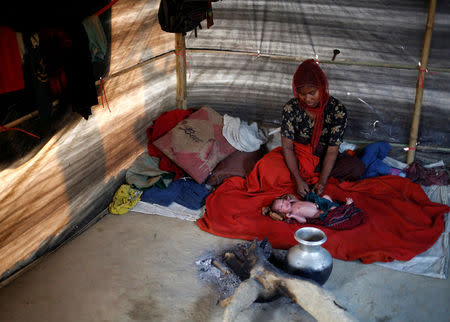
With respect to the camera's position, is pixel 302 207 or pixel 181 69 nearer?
pixel 302 207

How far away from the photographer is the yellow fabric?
11.6 ft

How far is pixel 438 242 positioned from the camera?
3027mm

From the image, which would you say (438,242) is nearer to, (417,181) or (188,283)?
(417,181)

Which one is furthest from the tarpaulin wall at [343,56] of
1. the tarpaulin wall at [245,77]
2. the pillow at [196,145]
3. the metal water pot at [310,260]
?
the metal water pot at [310,260]

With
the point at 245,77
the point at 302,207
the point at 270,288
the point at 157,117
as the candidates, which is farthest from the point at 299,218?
the point at 157,117

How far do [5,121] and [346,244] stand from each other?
7.65ft

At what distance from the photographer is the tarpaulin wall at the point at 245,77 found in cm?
314

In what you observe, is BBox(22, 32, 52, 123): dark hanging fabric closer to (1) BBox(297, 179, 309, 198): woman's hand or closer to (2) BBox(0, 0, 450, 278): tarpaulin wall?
(2) BBox(0, 0, 450, 278): tarpaulin wall

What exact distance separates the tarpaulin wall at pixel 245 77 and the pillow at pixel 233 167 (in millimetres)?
629

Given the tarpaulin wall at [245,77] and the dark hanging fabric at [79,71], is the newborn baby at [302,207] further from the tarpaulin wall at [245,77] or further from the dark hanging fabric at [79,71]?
the dark hanging fabric at [79,71]

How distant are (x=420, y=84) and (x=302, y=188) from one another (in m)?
1.54

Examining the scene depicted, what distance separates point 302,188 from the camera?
11.1 ft

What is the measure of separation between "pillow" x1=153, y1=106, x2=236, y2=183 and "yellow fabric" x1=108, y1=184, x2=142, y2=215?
0.47 meters

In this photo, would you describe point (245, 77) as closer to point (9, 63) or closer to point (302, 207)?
point (302, 207)
